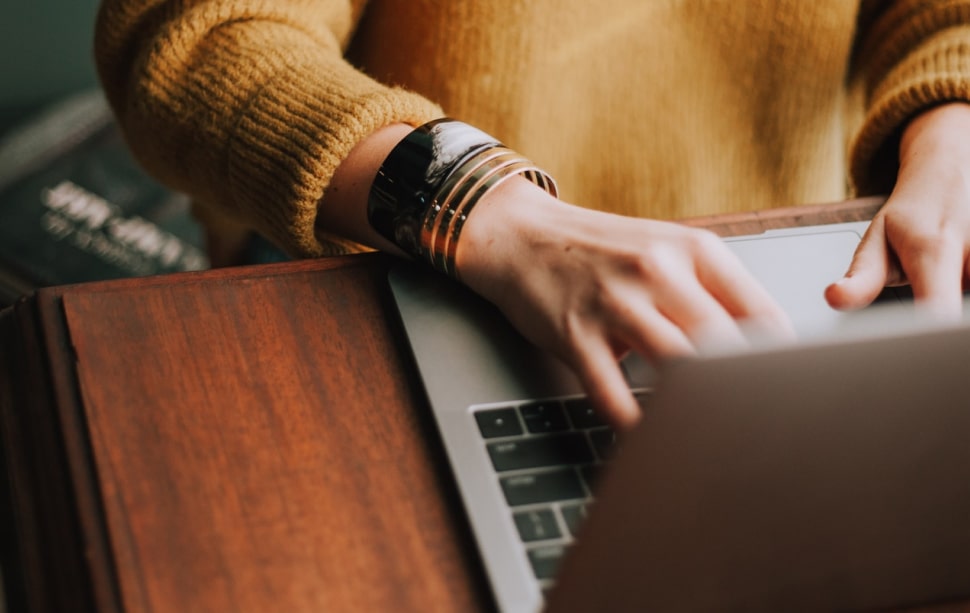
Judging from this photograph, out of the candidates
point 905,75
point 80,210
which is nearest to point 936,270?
point 905,75

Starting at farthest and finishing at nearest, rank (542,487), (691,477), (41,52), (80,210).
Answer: (41,52) → (80,210) → (542,487) → (691,477)

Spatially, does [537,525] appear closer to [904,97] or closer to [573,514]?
[573,514]

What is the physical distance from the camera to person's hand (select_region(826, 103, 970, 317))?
490 mm

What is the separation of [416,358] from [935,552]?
243 mm

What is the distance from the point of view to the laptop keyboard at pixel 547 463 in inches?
14.4

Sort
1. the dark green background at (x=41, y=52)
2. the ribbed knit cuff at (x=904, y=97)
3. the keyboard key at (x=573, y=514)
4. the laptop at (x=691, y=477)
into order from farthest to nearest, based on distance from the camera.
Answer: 1. the dark green background at (x=41, y=52)
2. the ribbed knit cuff at (x=904, y=97)
3. the keyboard key at (x=573, y=514)
4. the laptop at (x=691, y=477)

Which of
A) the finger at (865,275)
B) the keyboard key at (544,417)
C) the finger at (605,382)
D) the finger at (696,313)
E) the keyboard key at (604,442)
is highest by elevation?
the finger at (865,275)

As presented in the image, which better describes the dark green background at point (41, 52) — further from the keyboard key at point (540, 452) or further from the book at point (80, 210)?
the keyboard key at point (540, 452)

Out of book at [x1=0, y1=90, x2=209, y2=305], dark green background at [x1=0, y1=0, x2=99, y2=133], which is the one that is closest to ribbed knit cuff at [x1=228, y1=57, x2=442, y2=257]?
book at [x1=0, y1=90, x2=209, y2=305]

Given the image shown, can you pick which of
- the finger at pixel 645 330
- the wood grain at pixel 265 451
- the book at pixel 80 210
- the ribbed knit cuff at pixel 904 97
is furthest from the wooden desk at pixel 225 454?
the book at pixel 80 210

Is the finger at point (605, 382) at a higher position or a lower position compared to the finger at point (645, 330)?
lower

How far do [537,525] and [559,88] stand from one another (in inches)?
19.0

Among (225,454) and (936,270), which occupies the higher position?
(936,270)

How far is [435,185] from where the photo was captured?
0.49 metres
